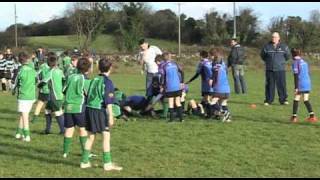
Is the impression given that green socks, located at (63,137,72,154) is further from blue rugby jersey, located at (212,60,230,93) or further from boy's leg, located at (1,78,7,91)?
boy's leg, located at (1,78,7,91)

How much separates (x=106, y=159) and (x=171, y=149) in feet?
6.32

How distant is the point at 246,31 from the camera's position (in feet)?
251

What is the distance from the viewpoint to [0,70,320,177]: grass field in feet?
26.9

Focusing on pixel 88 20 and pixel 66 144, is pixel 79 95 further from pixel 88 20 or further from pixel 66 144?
pixel 88 20

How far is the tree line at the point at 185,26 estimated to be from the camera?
6756 centimetres

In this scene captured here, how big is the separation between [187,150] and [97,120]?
6.88 feet

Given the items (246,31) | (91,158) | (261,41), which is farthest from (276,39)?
(246,31)

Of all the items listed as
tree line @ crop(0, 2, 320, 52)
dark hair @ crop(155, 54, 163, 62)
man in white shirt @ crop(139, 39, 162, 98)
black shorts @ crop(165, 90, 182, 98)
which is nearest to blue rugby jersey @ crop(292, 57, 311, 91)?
black shorts @ crop(165, 90, 182, 98)

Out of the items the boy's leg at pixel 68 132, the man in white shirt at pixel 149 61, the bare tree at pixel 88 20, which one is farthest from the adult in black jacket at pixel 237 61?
the bare tree at pixel 88 20

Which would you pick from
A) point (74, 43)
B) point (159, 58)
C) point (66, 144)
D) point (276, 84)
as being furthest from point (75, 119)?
point (74, 43)

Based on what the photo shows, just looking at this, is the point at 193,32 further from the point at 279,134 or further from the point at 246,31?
the point at 279,134

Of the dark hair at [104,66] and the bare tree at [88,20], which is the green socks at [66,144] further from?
the bare tree at [88,20]

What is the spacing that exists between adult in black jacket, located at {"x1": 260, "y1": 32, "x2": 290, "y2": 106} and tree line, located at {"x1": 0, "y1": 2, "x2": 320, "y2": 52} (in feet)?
155

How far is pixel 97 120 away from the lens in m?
8.42
